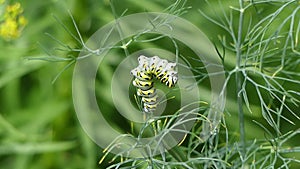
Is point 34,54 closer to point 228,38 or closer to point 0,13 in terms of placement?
point 0,13

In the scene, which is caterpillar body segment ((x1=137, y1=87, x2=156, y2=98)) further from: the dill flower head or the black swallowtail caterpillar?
the dill flower head

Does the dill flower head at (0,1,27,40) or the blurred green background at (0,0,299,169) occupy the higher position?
the dill flower head at (0,1,27,40)

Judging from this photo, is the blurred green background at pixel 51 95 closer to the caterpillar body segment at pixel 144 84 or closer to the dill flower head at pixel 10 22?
the dill flower head at pixel 10 22

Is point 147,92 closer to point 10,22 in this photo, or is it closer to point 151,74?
point 151,74

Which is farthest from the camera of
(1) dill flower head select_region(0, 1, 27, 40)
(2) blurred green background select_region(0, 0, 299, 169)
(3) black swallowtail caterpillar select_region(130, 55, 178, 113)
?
(2) blurred green background select_region(0, 0, 299, 169)

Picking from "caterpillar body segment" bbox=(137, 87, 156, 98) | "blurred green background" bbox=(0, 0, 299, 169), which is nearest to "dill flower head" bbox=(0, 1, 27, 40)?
"blurred green background" bbox=(0, 0, 299, 169)

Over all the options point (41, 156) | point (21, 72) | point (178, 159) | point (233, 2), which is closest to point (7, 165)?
point (41, 156)

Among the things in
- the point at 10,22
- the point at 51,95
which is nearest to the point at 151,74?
the point at 10,22

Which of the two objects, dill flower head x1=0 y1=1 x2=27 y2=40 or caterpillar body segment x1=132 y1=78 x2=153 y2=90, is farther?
dill flower head x1=0 y1=1 x2=27 y2=40

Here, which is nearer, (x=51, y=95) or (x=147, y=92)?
(x=147, y=92)
